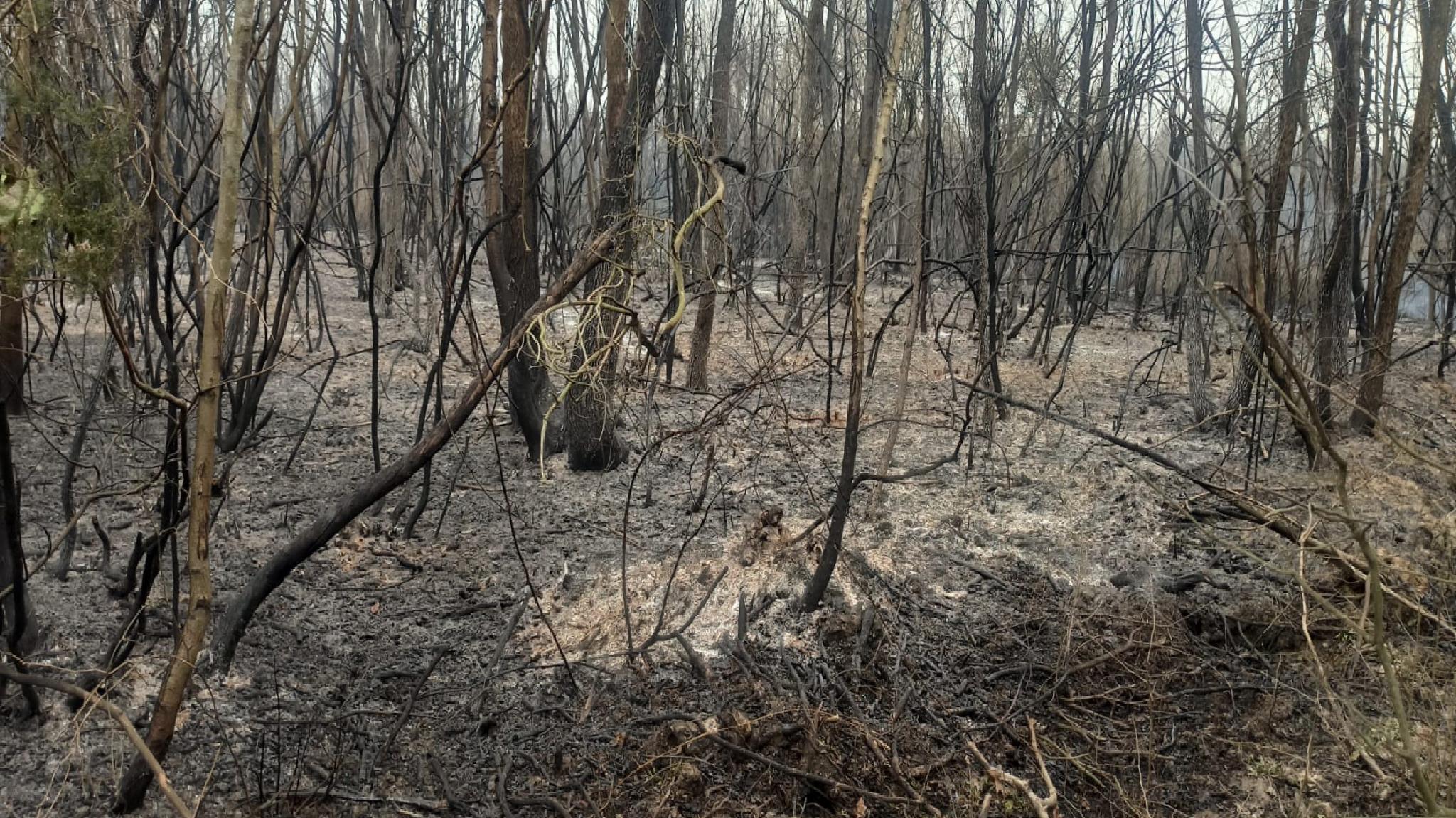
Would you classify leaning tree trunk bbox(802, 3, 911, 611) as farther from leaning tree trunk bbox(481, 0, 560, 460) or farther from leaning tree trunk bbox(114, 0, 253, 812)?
leaning tree trunk bbox(114, 0, 253, 812)

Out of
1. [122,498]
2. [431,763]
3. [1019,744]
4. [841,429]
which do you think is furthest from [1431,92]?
[122,498]

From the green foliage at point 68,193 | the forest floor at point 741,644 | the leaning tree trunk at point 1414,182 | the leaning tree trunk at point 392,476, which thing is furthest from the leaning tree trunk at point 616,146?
the leaning tree trunk at point 1414,182

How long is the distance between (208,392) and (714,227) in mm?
4243

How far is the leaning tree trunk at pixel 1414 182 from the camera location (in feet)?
19.2

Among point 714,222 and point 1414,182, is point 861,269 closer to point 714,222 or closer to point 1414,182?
point 1414,182

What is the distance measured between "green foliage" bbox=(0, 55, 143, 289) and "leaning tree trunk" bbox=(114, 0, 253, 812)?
0.65ft

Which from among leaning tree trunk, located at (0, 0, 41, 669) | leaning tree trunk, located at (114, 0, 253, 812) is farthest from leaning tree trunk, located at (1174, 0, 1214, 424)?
leaning tree trunk, located at (0, 0, 41, 669)

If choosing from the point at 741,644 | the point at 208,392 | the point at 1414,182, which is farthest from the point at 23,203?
the point at 1414,182

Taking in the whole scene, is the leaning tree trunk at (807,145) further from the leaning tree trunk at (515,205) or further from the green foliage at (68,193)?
the green foliage at (68,193)

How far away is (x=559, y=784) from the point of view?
310cm

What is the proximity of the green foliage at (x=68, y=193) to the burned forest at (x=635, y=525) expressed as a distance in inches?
0.4

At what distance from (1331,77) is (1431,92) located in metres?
0.77

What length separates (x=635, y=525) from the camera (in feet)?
16.0

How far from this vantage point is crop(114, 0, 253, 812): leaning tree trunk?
2.27m
